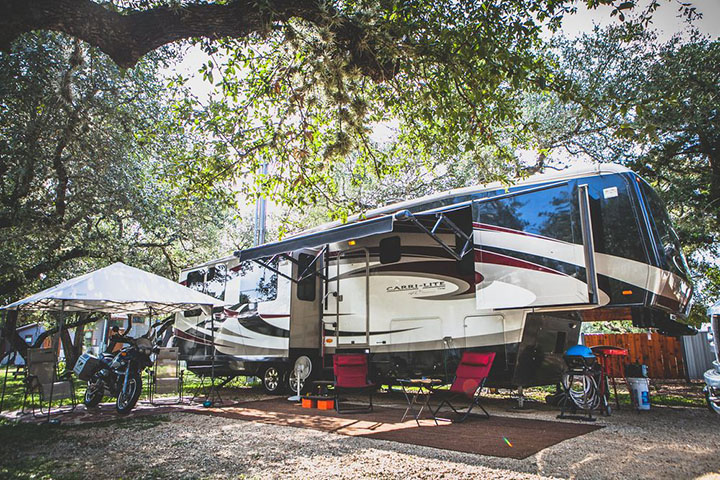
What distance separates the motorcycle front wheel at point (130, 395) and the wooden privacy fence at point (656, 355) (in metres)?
10.4

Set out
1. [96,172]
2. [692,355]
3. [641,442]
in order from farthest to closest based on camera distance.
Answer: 1. [692,355]
2. [96,172]
3. [641,442]

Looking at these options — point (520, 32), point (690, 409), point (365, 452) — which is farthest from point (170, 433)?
point (690, 409)

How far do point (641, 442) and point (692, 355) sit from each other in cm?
967

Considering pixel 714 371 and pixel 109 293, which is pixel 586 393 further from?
pixel 109 293

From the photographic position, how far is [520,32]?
13.8 feet

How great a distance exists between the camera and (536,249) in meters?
6.01

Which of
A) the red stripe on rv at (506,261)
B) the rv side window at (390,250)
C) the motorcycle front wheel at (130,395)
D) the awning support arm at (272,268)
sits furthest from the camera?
the awning support arm at (272,268)

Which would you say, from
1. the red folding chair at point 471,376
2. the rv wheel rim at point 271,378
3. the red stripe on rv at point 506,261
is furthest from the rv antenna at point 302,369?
the red stripe on rv at point 506,261

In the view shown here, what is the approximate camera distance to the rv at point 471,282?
5613 mm

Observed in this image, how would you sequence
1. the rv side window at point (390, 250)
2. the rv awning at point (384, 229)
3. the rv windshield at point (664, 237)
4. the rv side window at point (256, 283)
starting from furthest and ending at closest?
the rv side window at point (256, 283) → the rv side window at point (390, 250) → the rv awning at point (384, 229) → the rv windshield at point (664, 237)

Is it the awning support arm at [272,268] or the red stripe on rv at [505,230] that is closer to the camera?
the red stripe on rv at [505,230]

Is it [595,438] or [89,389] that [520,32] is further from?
[89,389]

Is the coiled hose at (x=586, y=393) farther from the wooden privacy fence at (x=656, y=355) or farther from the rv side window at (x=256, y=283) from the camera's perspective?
the wooden privacy fence at (x=656, y=355)

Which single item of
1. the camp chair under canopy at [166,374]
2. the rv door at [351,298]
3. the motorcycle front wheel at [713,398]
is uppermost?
the rv door at [351,298]
